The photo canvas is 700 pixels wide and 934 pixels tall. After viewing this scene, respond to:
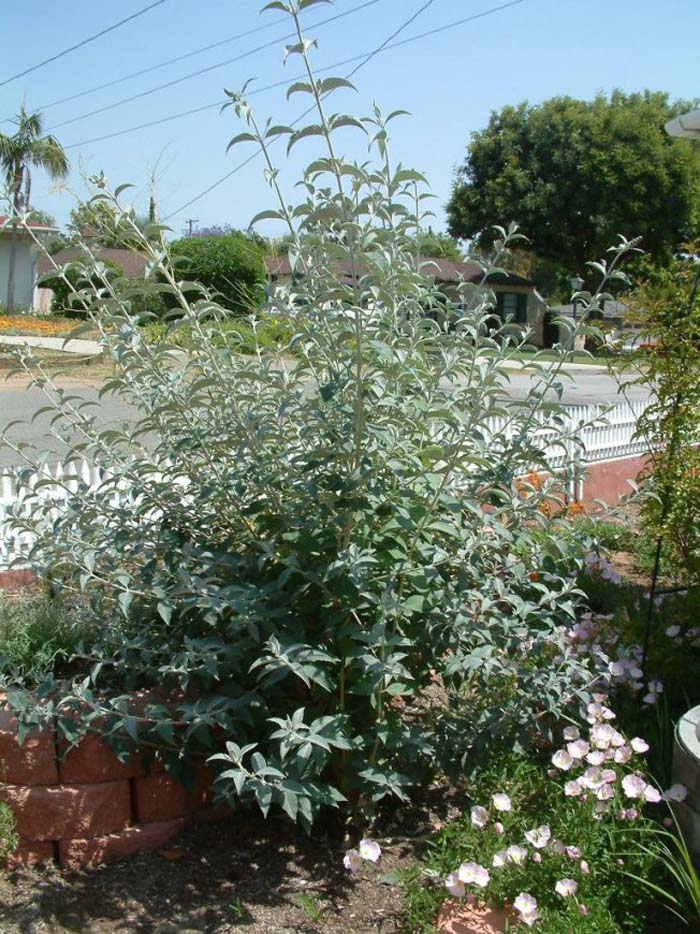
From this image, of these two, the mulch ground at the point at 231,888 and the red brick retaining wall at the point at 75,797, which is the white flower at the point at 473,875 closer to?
the mulch ground at the point at 231,888

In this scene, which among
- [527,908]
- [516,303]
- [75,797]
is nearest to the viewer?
[527,908]

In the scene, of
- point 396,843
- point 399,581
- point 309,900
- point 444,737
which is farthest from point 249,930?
point 399,581

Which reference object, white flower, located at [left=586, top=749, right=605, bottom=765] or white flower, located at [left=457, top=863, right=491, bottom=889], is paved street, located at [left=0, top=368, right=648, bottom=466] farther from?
white flower, located at [left=457, top=863, right=491, bottom=889]

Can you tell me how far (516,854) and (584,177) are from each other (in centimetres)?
3542

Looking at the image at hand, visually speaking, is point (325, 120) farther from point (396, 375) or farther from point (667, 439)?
point (667, 439)

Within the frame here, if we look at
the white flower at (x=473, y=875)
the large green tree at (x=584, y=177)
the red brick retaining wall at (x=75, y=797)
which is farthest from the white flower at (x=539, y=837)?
the large green tree at (x=584, y=177)

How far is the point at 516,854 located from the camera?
247 cm

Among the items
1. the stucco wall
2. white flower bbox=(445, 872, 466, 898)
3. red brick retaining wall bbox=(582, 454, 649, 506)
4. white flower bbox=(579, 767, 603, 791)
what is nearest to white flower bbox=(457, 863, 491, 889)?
white flower bbox=(445, 872, 466, 898)

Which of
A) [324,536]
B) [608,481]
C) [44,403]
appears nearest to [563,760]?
[324,536]

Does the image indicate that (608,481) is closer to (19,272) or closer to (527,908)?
(527,908)

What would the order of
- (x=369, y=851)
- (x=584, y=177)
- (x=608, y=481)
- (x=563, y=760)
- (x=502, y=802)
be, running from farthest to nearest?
(x=584, y=177)
(x=608, y=481)
(x=563, y=760)
(x=502, y=802)
(x=369, y=851)

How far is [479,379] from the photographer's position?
8.96ft

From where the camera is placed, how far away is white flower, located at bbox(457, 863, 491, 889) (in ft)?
7.97

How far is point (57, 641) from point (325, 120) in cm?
208
